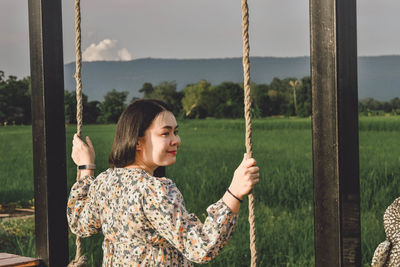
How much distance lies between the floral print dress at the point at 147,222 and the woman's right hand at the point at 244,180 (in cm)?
5

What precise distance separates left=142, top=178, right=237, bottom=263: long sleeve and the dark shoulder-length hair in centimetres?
16

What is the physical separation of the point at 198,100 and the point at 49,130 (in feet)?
16.3

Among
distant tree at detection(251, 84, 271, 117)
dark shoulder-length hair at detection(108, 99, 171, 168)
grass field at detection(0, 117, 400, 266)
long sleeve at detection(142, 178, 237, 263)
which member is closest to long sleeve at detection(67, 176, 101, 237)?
dark shoulder-length hair at detection(108, 99, 171, 168)

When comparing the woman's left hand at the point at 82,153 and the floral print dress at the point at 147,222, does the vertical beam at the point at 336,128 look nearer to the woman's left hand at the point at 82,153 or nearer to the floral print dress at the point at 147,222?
the floral print dress at the point at 147,222

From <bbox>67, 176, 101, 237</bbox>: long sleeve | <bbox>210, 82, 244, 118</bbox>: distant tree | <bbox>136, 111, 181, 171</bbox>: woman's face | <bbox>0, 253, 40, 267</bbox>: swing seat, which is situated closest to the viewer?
<bbox>136, 111, 181, 171</bbox>: woman's face

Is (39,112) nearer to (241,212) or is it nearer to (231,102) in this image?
(241,212)

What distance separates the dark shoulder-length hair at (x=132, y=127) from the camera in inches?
64.3

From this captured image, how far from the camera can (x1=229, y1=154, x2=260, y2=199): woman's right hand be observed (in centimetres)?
144

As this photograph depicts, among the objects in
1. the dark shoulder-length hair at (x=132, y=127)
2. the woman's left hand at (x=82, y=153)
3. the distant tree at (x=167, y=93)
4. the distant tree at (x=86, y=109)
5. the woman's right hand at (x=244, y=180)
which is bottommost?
the woman's right hand at (x=244, y=180)

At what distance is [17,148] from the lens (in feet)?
23.9

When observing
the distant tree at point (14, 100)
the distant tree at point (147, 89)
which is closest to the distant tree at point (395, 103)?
the distant tree at point (147, 89)

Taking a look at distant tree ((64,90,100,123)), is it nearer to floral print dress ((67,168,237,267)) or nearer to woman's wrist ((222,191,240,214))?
floral print dress ((67,168,237,267))

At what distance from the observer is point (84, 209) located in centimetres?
177

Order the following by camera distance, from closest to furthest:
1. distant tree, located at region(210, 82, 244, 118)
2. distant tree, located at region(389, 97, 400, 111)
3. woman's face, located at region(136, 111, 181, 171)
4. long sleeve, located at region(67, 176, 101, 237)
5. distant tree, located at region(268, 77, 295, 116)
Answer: woman's face, located at region(136, 111, 181, 171) < long sleeve, located at region(67, 176, 101, 237) < distant tree, located at region(389, 97, 400, 111) < distant tree, located at region(268, 77, 295, 116) < distant tree, located at region(210, 82, 244, 118)
